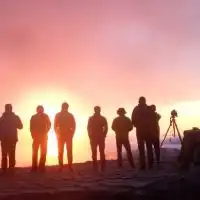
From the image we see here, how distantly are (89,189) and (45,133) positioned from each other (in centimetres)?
566

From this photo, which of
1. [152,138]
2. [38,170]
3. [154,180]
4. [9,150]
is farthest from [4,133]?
[154,180]

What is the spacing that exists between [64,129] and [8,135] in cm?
188

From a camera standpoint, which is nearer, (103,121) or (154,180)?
(154,180)

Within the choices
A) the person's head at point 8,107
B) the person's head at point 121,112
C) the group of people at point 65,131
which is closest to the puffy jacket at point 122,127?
the person's head at point 121,112

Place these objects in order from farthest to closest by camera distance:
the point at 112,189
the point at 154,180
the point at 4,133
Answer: the point at 4,133 → the point at 154,180 → the point at 112,189

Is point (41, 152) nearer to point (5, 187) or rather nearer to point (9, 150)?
point (9, 150)

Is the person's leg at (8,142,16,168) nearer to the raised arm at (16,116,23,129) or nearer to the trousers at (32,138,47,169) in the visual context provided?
the raised arm at (16,116,23,129)

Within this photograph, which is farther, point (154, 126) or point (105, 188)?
point (154, 126)

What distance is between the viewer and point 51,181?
1218cm

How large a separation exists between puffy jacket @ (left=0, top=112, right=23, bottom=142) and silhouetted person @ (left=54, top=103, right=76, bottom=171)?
1.35 metres

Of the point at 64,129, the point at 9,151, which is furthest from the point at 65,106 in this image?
the point at 9,151

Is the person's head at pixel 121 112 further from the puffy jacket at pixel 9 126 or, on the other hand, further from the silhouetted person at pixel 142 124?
the puffy jacket at pixel 9 126

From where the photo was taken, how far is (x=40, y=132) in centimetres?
1555

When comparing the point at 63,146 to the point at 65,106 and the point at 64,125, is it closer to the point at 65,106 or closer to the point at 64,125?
the point at 64,125
